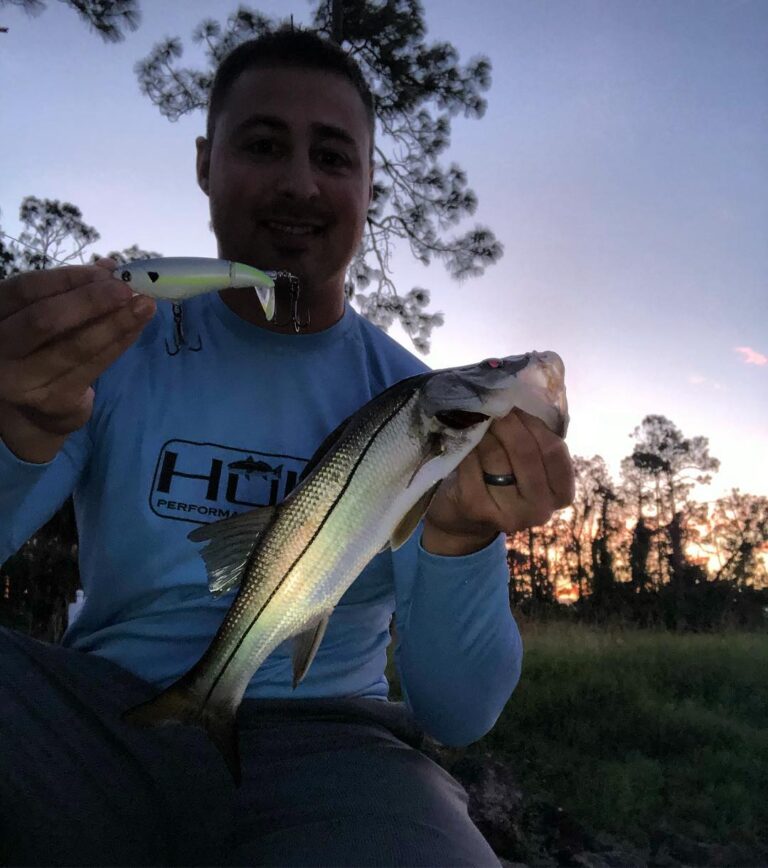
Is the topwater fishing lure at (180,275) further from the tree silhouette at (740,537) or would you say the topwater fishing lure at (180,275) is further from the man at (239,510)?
the tree silhouette at (740,537)

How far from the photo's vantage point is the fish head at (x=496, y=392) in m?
1.70

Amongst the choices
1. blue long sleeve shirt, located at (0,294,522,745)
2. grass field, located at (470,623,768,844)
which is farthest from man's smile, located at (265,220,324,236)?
grass field, located at (470,623,768,844)

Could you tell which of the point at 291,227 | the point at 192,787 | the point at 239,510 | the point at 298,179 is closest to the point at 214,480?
the point at 239,510

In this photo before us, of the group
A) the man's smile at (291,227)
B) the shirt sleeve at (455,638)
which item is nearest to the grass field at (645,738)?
the shirt sleeve at (455,638)

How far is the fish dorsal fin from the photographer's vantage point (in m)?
1.90

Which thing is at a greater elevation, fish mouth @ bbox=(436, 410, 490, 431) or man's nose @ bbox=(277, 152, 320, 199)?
man's nose @ bbox=(277, 152, 320, 199)

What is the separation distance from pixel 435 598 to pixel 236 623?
62 centimetres

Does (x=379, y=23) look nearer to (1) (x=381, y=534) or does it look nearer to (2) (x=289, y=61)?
(2) (x=289, y=61)

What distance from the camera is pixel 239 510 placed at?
240 centimetres

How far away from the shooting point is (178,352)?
267 centimetres

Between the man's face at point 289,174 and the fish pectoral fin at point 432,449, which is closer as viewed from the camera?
the fish pectoral fin at point 432,449

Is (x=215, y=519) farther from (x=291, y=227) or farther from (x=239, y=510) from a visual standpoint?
(x=291, y=227)

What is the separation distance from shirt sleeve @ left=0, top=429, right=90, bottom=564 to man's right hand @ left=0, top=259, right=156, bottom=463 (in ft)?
0.77

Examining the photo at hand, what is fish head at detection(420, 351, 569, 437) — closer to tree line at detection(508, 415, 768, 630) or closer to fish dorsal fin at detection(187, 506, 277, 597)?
fish dorsal fin at detection(187, 506, 277, 597)
